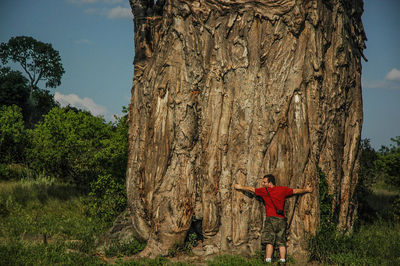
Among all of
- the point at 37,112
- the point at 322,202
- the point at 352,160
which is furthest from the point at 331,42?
the point at 37,112

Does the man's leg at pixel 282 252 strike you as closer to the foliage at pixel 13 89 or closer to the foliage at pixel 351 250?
the foliage at pixel 351 250

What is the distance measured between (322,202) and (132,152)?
5.03 m

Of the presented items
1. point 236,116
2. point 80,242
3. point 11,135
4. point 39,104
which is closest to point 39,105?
point 39,104

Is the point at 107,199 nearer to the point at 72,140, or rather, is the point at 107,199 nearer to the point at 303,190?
the point at 72,140

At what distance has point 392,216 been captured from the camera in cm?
1218

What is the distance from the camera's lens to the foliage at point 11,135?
53.7 feet

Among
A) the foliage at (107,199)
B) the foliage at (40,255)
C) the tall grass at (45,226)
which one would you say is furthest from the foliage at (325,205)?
the foliage at (107,199)

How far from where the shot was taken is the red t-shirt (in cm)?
787

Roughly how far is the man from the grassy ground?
47 cm

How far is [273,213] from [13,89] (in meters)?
27.7

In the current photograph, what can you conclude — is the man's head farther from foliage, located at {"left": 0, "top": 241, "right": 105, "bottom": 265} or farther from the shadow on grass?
the shadow on grass

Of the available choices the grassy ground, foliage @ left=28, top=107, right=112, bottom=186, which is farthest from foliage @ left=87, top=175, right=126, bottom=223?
foliage @ left=28, top=107, right=112, bottom=186

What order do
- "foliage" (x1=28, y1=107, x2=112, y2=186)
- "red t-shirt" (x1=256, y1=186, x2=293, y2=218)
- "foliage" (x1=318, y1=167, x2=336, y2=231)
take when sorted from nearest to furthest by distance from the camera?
"red t-shirt" (x1=256, y1=186, x2=293, y2=218)
"foliage" (x1=318, y1=167, x2=336, y2=231)
"foliage" (x1=28, y1=107, x2=112, y2=186)

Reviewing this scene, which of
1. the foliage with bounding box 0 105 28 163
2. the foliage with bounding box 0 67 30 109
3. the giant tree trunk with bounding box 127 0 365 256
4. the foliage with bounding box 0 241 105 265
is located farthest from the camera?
the foliage with bounding box 0 67 30 109
